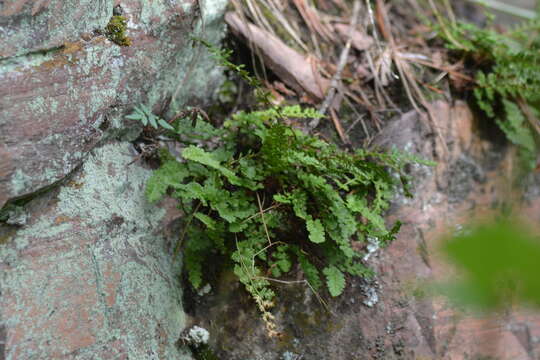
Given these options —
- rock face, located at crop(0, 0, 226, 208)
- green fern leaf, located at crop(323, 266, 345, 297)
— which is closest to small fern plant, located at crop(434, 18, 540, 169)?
green fern leaf, located at crop(323, 266, 345, 297)

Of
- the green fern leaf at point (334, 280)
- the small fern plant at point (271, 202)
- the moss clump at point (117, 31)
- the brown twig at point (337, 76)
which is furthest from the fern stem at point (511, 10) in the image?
the moss clump at point (117, 31)

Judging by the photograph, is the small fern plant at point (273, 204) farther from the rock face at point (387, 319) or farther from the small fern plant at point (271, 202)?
the rock face at point (387, 319)

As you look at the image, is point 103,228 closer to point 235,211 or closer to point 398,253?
point 235,211

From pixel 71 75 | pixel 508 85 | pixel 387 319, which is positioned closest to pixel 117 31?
pixel 71 75

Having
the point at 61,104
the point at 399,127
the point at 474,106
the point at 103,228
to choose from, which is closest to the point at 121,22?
the point at 61,104

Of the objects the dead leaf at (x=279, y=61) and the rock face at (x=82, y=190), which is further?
the dead leaf at (x=279, y=61)
